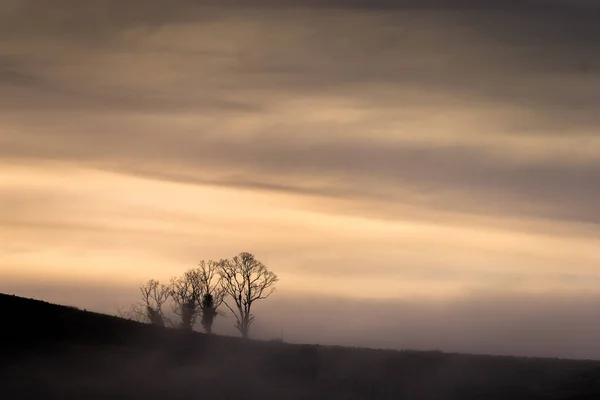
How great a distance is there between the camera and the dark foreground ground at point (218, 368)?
85.4 m

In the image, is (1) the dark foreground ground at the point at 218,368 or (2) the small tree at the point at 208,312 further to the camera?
(2) the small tree at the point at 208,312

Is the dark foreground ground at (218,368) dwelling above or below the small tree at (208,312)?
below

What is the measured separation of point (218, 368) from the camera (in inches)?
3755

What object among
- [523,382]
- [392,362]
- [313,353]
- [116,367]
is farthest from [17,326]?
[523,382]

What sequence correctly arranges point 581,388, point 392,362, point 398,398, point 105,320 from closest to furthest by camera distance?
point 581,388 < point 398,398 < point 392,362 < point 105,320

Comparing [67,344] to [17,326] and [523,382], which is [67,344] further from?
[523,382]

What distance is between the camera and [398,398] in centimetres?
8688

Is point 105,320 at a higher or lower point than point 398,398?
higher

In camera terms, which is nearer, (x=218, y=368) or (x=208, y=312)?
(x=218, y=368)

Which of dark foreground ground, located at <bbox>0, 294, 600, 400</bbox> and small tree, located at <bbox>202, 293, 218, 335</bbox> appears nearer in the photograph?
dark foreground ground, located at <bbox>0, 294, 600, 400</bbox>

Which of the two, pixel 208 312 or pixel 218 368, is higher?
pixel 208 312

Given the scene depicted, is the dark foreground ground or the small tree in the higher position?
the small tree

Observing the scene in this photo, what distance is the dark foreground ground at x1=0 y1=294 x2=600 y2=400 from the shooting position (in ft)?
280

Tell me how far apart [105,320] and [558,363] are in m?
44.8
